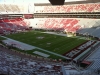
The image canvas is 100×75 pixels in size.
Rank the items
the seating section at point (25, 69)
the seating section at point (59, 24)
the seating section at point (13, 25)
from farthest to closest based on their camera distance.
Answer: the seating section at point (13, 25), the seating section at point (59, 24), the seating section at point (25, 69)

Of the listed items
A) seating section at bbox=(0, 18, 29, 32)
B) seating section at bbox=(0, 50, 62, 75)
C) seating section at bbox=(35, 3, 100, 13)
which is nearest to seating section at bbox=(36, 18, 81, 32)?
seating section at bbox=(35, 3, 100, 13)

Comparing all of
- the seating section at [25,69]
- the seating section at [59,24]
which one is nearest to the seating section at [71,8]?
the seating section at [59,24]

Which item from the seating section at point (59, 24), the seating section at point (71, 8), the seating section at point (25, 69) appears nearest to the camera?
the seating section at point (25, 69)

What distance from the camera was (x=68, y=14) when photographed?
6994 cm

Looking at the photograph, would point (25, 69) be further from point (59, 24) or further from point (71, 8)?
point (71, 8)

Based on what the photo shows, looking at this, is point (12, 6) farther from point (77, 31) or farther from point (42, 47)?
point (42, 47)

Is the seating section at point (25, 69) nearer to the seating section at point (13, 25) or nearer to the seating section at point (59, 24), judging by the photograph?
the seating section at point (59, 24)

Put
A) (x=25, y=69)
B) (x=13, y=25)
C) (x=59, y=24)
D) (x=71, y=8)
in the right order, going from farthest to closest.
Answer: (x=71, y=8) → (x=59, y=24) → (x=13, y=25) → (x=25, y=69)

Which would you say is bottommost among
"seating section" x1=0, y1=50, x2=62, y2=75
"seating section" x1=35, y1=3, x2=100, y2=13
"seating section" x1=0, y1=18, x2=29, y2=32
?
"seating section" x1=0, y1=18, x2=29, y2=32

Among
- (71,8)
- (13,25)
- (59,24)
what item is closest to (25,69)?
(59,24)

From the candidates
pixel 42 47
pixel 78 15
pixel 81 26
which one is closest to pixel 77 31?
pixel 81 26

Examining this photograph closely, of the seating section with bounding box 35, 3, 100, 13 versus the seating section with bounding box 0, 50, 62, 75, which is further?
the seating section with bounding box 35, 3, 100, 13

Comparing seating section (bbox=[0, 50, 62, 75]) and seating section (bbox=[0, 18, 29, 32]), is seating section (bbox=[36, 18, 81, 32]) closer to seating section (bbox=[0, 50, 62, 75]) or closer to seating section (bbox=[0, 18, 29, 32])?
seating section (bbox=[0, 18, 29, 32])

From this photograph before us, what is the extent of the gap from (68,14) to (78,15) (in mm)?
3980
